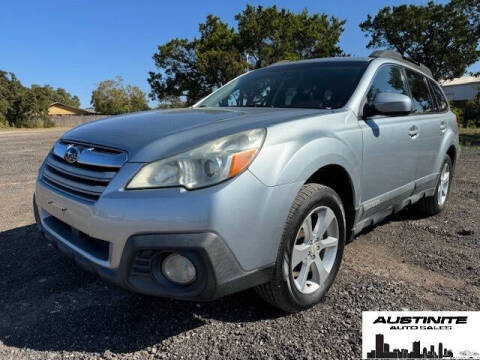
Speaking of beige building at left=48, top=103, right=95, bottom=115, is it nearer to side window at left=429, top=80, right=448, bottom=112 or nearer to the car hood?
side window at left=429, top=80, right=448, bottom=112

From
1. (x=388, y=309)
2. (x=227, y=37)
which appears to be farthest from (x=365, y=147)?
(x=227, y=37)

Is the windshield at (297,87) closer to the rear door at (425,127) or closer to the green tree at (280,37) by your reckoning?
the rear door at (425,127)

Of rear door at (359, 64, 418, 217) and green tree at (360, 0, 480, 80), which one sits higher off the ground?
green tree at (360, 0, 480, 80)

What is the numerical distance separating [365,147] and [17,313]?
2.51 meters

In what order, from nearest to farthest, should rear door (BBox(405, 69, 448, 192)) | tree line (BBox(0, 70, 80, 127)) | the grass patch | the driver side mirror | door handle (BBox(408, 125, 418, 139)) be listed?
the driver side mirror, door handle (BBox(408, 125, 418, 139)), rear door (BBox(405, 69, 448, 192)), the grass patch, tree line (BBox(0, 70, 80, 127))

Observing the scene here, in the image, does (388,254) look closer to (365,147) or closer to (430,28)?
(365,147)

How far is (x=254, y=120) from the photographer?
2.18 metres

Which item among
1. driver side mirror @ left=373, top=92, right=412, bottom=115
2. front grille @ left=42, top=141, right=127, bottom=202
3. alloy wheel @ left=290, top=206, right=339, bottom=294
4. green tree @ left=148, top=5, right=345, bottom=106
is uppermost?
green tree @ left=148, top=5, right=345, bottom=106

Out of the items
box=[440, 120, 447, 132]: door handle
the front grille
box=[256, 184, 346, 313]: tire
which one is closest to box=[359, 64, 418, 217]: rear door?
box=[256, 184, 346, 313]: tire

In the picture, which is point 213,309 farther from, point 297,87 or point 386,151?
point 297,87

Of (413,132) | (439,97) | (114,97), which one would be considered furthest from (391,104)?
(114,97)

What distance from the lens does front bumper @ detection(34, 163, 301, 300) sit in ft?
5.58

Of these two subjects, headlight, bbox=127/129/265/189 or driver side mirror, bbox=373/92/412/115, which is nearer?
headlight, bbox=127/129/265/189

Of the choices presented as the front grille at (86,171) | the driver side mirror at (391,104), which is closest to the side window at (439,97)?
the driver side mirror at (391,104)
